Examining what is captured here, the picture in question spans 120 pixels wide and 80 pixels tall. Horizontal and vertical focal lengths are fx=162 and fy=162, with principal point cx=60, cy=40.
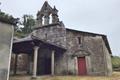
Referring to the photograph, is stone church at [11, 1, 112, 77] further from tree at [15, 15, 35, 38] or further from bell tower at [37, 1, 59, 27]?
tree at [15, 15, 35, 38]

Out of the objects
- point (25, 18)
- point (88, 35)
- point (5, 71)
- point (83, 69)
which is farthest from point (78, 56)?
point (25, 18)

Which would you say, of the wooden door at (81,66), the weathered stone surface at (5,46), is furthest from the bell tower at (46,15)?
the weathered stone surface at (5,46)

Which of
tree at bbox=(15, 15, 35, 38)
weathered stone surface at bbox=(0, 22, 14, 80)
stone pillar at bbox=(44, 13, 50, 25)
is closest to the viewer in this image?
weathered stone surface at bbox=(0, 22, 14, 80)

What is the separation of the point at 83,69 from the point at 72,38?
392 cm

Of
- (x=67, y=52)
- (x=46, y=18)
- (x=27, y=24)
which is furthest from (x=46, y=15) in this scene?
(x=27, y=24)

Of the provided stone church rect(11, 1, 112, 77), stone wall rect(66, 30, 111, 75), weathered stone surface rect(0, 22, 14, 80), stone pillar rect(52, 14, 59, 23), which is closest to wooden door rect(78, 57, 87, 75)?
stone church rect(11, 1, 112, 77)

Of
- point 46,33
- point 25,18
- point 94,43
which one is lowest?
point 94,43

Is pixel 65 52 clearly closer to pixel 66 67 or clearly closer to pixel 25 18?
pixel 66 67

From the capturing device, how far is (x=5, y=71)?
10.5m

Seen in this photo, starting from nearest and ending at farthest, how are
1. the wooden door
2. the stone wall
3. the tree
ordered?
the stone wall → the wooden door → the tree

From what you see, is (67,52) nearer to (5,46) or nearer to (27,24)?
(5,46)

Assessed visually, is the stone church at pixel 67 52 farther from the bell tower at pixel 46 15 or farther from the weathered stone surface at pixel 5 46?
the weathered stone surface at pixel 5 46

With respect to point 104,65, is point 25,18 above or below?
above

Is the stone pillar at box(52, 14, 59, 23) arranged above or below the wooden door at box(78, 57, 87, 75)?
above
